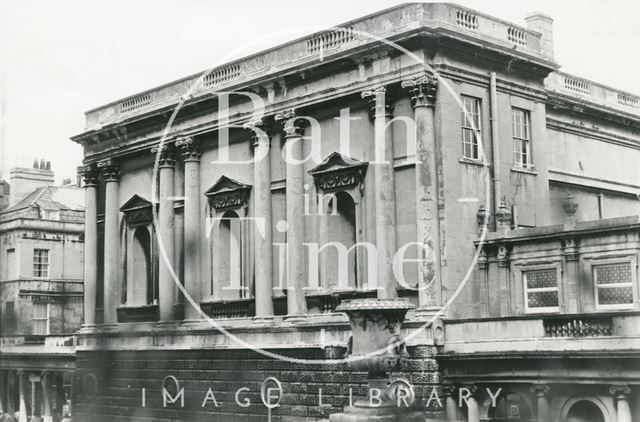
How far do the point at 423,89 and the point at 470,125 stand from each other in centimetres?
189

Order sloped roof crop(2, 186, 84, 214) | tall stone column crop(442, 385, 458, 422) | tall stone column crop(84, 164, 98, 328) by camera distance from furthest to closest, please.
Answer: sloped roof crop(2, 186, 84, 214) < tall stone column crop(84, 164, 98, 328) < tall stone column crop(442, 385, 458, 422)

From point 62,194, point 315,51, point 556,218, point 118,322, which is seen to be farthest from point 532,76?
point 62,194

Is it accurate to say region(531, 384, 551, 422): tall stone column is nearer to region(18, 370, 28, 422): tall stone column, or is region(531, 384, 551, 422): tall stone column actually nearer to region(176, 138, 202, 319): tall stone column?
region(176, 138, 202, 319): tall stone column

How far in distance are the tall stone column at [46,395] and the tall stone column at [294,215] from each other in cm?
1875

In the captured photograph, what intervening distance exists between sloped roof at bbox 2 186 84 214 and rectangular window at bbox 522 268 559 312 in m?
30.5

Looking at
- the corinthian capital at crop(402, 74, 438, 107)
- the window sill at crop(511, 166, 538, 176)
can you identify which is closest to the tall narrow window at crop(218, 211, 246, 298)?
the corinthian capital at crop(402, 74, 438, 107)

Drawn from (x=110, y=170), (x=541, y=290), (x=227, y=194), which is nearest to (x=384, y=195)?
(x=541, y=290)

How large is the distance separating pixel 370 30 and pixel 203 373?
11.9 meters

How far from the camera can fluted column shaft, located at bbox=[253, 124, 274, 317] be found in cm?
2877

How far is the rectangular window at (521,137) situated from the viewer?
27.5 m

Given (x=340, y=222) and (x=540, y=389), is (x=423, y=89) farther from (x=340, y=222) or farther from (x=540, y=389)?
(x=540, y=389)

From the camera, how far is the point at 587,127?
31844 millimetres

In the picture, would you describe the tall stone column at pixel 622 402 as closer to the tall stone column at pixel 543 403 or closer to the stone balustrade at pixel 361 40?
the tall stone column at pixel 543 403

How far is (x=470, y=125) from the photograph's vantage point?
25.9m
